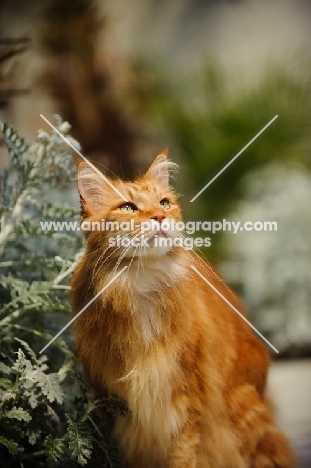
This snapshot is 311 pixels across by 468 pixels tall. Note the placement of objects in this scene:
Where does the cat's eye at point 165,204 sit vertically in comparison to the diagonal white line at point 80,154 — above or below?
below

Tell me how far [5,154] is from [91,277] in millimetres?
579

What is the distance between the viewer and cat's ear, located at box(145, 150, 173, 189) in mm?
1339

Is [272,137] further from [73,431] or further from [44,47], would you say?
[73,431]

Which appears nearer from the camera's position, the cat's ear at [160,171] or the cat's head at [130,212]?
the cat's head at [130,212]

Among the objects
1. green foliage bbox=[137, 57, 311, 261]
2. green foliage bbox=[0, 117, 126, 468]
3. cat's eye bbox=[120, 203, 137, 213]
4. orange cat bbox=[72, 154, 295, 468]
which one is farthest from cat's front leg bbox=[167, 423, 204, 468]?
cat's eye bbox=[120, 203, 137, 213]

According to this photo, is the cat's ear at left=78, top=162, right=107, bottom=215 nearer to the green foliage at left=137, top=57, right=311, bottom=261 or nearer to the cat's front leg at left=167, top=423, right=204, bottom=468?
the green foliage at left=137, top=57, right=311, bottom=261

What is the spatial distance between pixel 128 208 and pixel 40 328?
1.76 ft

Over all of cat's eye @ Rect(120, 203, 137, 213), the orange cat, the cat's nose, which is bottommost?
the orange cat

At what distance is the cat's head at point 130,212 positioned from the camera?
1231mm

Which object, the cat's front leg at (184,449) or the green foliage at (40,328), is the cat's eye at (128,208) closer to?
the green foliage at (40,328)

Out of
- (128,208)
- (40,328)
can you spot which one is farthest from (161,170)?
(40,328)

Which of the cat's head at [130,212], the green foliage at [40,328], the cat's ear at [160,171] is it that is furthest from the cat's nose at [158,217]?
the green foliage at [40,328]

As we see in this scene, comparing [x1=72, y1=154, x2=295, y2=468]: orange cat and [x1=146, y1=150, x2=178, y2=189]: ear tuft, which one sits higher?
[x1=146, y1=150, x2=178, y2=189]: ear tuft

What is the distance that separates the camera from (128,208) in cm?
127
